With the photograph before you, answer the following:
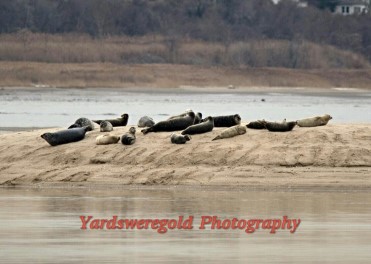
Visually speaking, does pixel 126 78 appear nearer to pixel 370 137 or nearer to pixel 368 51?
pixel 368 51

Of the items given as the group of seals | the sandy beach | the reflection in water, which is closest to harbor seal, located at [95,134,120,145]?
the group of seals

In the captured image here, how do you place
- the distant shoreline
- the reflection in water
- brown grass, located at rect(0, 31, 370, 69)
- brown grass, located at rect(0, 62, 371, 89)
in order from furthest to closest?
brown grass, located at rect(0, 31, 370, 69)
brown grass, located at rect(0, 62, 371, 89)
the distant shoreline
the reflection in water

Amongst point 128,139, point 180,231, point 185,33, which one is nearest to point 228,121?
point 128,139

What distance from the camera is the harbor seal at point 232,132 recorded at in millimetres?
19781

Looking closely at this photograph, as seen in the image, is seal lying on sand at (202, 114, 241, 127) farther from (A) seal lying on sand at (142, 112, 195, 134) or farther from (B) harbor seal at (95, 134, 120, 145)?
(B) harbor seal at (95, 134, 120, 145)

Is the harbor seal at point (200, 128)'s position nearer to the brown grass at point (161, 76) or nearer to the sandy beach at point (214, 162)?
the sandy beach at point (214, 162)

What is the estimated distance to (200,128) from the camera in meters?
20.2

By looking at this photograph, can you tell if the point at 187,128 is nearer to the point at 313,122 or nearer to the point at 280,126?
the point at 280,126

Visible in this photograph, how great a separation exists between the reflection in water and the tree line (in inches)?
3649

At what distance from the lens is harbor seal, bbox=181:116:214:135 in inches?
790

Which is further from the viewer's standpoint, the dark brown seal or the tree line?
the tree line

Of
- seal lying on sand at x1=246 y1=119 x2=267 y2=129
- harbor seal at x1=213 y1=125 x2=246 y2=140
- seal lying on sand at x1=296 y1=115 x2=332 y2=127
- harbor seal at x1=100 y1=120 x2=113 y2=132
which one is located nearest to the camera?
harbor seal at x1=213 y1=125 x2=246 y2=140

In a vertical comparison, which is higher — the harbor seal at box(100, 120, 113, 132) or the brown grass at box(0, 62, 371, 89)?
the harbor seal at box(100, 120, 113, 132)

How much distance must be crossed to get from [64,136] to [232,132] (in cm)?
287
